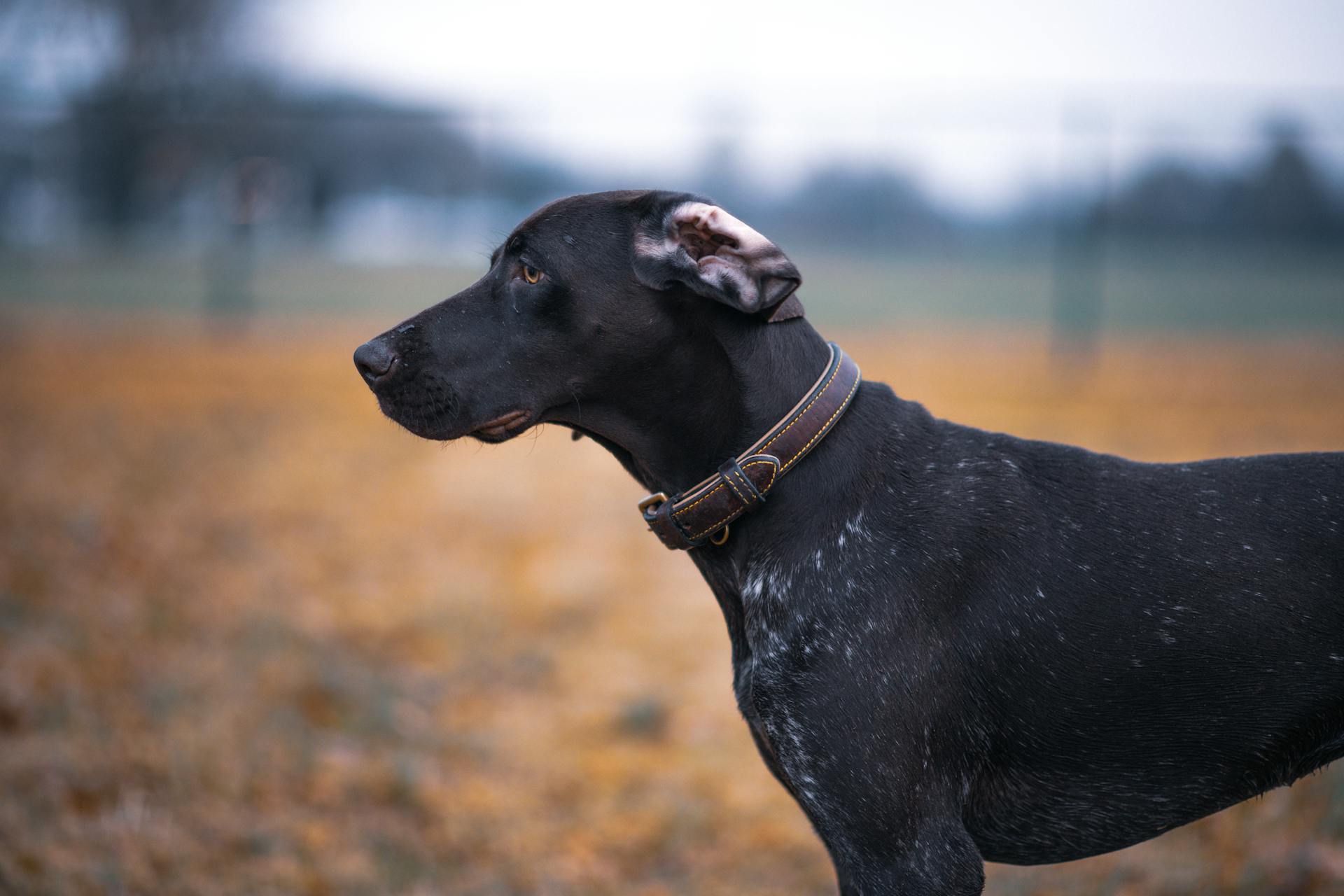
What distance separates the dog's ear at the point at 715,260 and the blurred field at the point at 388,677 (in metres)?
2.36

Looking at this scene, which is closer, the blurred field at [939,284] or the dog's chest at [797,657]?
the dog's chest at [797,657]

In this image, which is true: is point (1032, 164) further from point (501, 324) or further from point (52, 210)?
point (52, 210)

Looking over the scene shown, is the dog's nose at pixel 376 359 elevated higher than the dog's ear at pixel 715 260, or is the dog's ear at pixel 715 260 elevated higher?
the dog's ear at pixel 715 260

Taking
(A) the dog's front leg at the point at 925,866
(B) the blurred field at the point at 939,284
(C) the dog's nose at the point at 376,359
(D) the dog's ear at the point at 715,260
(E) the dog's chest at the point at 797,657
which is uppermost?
(D) the dog's ear at the point at 715,260

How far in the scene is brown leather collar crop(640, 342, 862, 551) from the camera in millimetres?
2236

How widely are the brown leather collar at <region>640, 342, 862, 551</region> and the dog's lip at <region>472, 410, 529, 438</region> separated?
1.47 feet

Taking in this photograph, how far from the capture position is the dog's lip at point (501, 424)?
2480 mm

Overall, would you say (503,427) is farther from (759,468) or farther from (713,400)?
(759,468)

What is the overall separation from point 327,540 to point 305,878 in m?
3.69

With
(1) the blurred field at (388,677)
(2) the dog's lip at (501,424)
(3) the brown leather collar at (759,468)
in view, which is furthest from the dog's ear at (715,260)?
(1) the blurred field at (388,677)

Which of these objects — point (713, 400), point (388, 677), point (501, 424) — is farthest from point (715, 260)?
point (388, 677)

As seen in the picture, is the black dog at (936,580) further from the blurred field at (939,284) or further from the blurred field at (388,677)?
the blurred field at (939,284)

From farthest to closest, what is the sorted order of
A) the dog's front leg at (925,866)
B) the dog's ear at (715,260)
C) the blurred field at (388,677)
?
the blurred field at (388,677), the dog's ear at (715,260), the dog's front leg at (925,866)

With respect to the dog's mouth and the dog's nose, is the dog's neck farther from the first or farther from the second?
the dog's nose
